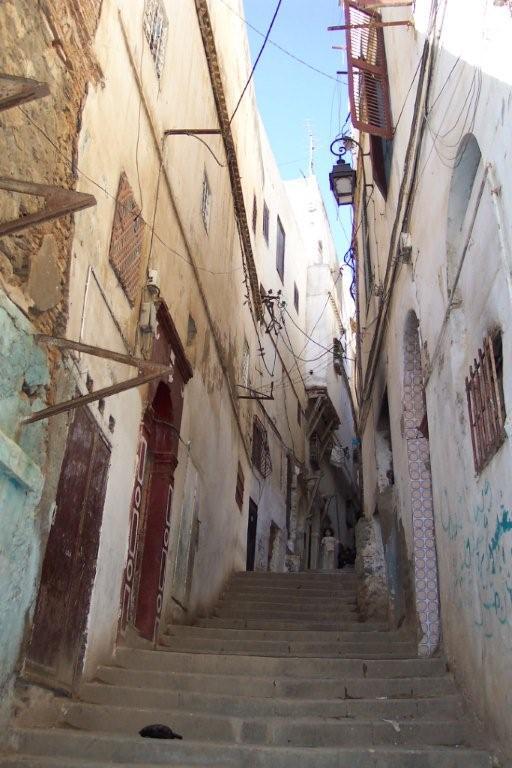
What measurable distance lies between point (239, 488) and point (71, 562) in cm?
866

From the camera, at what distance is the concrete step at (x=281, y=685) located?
6.04 meters

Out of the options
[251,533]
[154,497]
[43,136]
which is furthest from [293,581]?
[43,136]

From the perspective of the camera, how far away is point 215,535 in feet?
37.4

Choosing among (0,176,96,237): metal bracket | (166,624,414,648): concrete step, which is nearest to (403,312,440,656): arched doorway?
(166,624,414,648): concrete step

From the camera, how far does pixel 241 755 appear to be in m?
4.80

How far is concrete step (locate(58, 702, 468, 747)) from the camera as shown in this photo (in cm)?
516

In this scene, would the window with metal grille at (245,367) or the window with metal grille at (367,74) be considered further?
the window with metal grille at (245,367)

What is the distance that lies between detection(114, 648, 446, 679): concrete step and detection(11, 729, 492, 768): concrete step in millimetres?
1643

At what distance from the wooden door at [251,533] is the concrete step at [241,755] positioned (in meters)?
10.6

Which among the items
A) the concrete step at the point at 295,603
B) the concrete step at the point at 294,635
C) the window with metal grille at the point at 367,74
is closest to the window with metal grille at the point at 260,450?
the concrete step at the point at 295,603

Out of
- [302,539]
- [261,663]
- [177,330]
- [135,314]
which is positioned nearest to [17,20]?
[135,314]

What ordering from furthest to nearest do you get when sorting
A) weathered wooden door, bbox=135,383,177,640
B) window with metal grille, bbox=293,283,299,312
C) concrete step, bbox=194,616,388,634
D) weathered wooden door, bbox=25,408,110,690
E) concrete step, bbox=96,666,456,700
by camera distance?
window with metal grille, bbox=293,283,299,312, concrete step, bbox=194,616,388,634, weathered wooden door, bbox=135,383,177,640, concrete step, bbox=96,666,456,700, weathered wooden door, bbox=25,408,110,690

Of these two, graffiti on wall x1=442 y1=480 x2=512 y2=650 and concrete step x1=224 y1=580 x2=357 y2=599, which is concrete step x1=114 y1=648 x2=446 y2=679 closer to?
graffiti on wall x1=442 y1=480 x2=512 y2=650

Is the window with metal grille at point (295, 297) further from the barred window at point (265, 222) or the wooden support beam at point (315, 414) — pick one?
the barred window at point (265, 222)
